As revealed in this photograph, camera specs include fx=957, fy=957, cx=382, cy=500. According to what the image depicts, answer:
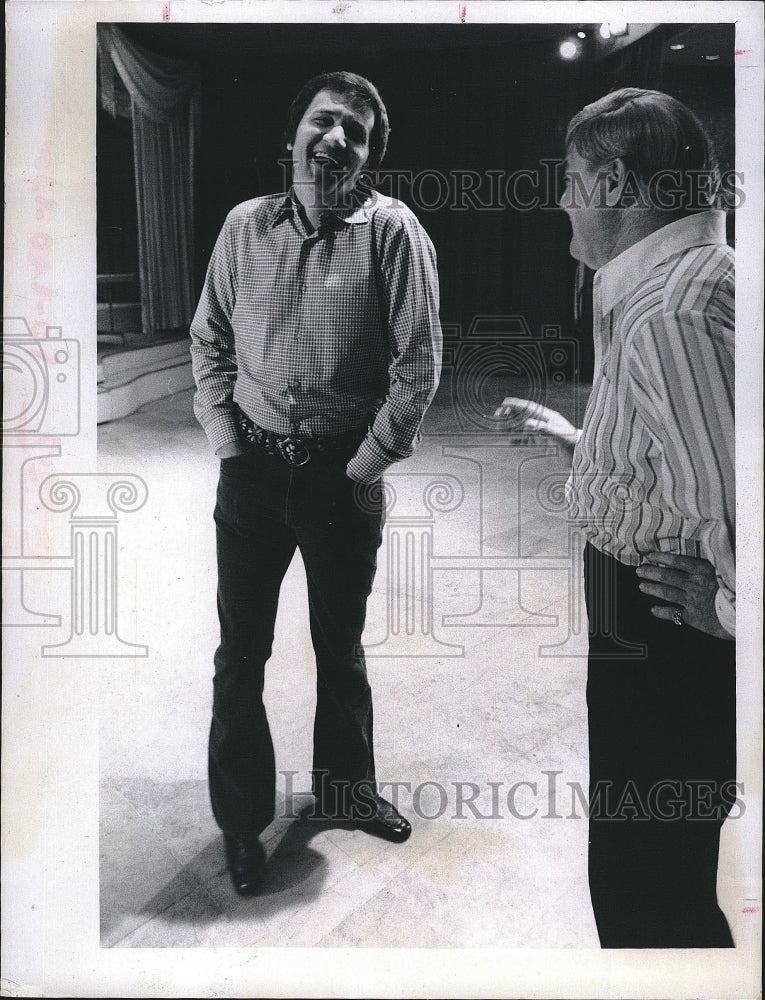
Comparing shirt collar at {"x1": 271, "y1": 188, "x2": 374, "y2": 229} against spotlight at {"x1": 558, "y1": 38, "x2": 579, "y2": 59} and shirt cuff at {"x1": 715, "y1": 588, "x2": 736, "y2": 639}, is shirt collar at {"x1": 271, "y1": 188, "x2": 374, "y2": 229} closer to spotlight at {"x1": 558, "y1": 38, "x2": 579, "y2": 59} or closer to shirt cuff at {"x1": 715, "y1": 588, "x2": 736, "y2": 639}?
spotlight at {"x1": 558, "y1": 38, "x2": 579, "y2": 59}

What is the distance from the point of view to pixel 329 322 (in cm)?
197

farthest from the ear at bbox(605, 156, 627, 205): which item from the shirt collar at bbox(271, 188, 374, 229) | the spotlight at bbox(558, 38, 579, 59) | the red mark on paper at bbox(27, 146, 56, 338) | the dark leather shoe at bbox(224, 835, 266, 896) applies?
the dark leather shoe at bbox(224, 835, 266, 896)

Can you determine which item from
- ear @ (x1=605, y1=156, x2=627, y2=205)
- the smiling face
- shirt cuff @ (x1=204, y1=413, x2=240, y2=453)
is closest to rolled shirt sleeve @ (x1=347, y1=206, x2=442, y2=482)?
the smiling face

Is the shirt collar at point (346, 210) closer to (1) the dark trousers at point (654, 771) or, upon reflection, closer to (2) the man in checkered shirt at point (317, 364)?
(2) the man in checkered shirt at point (317, 364)

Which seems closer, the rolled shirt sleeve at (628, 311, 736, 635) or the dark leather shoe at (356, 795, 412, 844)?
the rolled shirt sleeve at (628, 311, 736, 635)

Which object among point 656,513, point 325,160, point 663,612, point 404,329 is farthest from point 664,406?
point 325,160

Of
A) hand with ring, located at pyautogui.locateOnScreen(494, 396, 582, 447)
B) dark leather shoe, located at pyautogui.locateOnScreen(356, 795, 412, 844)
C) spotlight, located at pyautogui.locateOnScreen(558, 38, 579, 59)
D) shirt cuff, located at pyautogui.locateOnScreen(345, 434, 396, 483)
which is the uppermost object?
spotlight, located at pyautogui.locateOnScreen(558, 38, 579, 59)

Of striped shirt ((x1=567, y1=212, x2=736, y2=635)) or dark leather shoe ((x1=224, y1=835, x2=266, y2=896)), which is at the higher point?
striped shirt ((x1=567, y1=212, x2=736, y2=635))

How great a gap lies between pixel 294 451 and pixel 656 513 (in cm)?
76

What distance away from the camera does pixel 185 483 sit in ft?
6.66

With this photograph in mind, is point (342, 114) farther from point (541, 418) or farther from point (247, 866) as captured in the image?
point (247, 866)

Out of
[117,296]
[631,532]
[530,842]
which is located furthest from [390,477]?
[530,842]

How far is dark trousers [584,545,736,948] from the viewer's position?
2037 millimetres

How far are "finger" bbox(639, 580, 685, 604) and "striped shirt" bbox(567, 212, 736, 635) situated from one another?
0.06 meters
